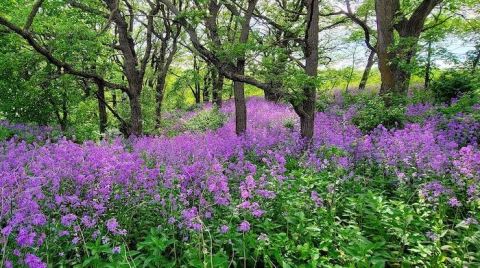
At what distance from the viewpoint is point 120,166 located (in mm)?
3971

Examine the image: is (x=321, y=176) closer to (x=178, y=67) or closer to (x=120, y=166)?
(x=120, y=166)

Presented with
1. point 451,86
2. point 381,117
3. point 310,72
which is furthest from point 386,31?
point 310,72

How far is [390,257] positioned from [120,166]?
9.48 ft

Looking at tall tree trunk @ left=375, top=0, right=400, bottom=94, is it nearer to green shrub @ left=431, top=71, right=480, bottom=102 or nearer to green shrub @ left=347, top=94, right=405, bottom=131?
green shrub @ left=431, top=71, right=480, bottom=102

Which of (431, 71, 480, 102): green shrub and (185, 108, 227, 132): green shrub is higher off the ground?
(431, 71, 480, 102): green shrub

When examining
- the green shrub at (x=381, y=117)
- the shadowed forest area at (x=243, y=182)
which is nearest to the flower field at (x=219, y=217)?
the shadowed forest area at (x=243, y=182)

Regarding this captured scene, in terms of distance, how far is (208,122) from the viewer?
1563cm

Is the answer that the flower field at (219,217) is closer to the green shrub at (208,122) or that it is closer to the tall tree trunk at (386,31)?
the tall tree trunk at (386,31)

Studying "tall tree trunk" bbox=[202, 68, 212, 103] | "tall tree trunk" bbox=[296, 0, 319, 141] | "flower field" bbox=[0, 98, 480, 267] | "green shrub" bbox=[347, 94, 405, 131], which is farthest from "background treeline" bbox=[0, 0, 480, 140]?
"tall tree trunk" bbox=[202, 68, 212, 103]

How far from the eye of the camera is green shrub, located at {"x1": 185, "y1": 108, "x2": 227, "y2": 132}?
48.4 ft

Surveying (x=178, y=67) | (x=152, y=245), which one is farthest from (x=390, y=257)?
(x=178, y=67)

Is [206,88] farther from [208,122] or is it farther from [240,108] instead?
[240,108]

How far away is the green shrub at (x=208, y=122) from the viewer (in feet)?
48.4

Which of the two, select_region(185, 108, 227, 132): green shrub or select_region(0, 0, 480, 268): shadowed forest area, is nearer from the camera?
select_region(0, 0, 480, 268): shadowed forest area
